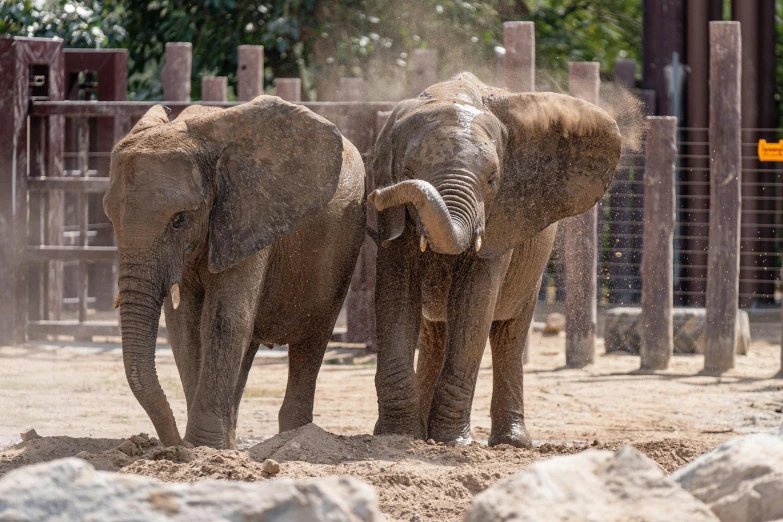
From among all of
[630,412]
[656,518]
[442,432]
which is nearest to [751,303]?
[630,412]

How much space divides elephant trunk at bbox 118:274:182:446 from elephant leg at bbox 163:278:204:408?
1.69 feet

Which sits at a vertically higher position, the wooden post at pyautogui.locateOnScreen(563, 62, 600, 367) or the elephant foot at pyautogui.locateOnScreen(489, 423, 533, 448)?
the wooden post at pyautogui.locateOnScreen(563, 62, 600, 367)

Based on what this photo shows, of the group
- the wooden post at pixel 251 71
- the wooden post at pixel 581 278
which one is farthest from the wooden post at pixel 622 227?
the wooden post at pixel 251 71

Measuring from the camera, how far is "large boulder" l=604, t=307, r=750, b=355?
12.0 meters

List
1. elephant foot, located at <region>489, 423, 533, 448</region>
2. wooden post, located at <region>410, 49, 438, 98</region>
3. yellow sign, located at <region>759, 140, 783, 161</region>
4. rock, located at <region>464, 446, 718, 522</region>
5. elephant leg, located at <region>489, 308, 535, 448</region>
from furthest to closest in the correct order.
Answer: wooden post, located at <region>410, 49, 438, 98</region>
yellow sign, located at <region>759, 140, 783, 161</region>
elephant leg, located at <region>489, 308, 535, 448</region>
elephant foot, located at <region>489, 423, 533, 448</region>
rock, located at <region>464, 446, 718, 522</region>

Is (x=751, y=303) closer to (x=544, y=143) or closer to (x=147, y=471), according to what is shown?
(x=544, y=143)

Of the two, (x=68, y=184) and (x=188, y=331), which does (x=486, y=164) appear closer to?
(x=188, y=331)

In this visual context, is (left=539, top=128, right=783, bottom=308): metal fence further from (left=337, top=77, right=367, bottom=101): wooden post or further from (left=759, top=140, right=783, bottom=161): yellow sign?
(left=337, top=77, right=367, bottom=101): wooden post

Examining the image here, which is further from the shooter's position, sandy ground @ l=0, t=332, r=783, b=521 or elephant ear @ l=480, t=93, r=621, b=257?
elephant ear @ l=480, t=93, r=621, b=257

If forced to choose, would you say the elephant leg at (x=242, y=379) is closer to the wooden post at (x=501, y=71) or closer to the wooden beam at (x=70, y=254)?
the wooden post at (x=501, y=71)

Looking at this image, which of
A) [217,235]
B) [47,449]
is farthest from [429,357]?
[47,449]

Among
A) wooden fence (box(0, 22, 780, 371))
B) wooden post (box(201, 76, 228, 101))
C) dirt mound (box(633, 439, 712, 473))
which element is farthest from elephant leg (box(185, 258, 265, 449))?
wooden post (box(201, 76, 228, 101))

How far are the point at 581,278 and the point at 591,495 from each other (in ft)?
25.2

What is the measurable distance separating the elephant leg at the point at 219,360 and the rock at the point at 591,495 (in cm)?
289
